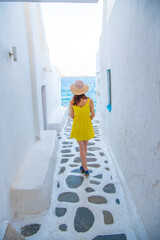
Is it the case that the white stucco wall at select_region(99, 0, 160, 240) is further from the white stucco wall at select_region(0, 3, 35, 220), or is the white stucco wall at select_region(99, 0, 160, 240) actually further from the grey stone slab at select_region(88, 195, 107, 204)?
the white stucco wall at select_region(0, 3, 35, 220)

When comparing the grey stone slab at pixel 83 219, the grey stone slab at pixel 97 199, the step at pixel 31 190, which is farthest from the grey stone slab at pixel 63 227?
the grey stone slab at pixel 97 199

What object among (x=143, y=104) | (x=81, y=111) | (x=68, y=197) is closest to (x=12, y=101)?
(x=81, y=111)

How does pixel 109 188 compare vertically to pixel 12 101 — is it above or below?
below

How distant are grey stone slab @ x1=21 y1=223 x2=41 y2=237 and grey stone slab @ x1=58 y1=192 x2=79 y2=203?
72cm

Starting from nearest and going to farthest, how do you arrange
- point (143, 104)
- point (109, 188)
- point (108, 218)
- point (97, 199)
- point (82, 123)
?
point (143, 104) < point (108, 218) < point (97, 199) < point (109, 188) < point (82, 123)

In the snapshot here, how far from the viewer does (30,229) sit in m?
2.95

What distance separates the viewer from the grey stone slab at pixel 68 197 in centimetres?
364

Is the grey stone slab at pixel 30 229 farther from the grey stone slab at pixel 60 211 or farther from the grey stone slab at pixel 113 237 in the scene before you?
the grey stone slab at pixel 113 237

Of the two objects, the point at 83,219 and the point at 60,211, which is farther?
the point at 60,211

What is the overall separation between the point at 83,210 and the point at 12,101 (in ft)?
7.63

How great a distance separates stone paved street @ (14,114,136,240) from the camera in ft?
9.41

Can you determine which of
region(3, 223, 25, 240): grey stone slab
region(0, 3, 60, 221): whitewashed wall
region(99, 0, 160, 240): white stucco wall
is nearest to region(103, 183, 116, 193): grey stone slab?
region(99, 0, 160, 240): white stucco wall

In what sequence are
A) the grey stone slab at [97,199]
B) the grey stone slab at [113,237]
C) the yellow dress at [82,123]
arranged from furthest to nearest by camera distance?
the yellow dress at [82,123] < the grey stone slab at [97,199] < the grey stone slab at [113,237]

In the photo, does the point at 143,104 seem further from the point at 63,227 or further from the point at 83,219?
the point at 63,227
